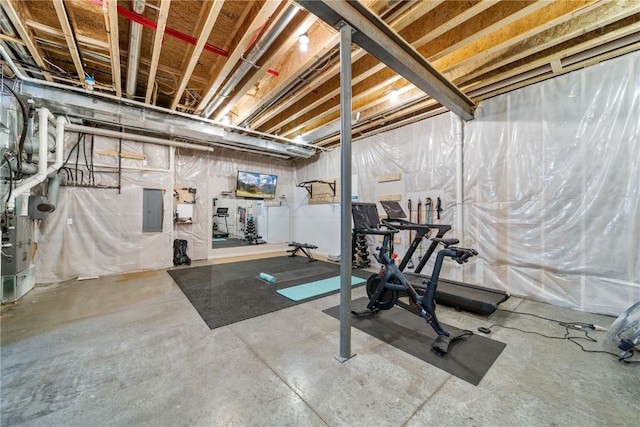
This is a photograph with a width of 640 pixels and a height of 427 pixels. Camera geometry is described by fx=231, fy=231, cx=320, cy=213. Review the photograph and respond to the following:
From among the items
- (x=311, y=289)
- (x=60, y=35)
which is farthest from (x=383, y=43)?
(x=60, y=35)

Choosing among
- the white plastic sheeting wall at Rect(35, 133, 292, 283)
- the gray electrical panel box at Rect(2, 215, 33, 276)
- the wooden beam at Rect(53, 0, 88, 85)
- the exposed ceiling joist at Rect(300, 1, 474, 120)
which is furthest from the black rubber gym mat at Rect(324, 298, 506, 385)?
the white plastic sheeting wall at Rect(35, 133, 292, 283)

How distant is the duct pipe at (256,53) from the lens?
2395mm

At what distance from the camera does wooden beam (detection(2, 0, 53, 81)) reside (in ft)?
7.69

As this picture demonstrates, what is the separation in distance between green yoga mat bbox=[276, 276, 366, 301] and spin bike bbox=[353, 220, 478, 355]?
38.6 inches

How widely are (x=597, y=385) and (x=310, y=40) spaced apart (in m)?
4.38

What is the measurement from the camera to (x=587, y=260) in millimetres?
3113

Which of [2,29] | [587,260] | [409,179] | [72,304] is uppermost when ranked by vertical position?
[2,29]

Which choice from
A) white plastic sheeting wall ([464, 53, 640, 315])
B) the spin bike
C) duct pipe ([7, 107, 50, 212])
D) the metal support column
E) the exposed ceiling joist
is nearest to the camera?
the exposed ceiling joist

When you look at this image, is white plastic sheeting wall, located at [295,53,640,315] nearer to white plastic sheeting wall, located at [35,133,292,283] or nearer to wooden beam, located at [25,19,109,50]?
wooden beam, located at [25,19,109,50]

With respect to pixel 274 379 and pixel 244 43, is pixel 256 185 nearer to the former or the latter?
pixel 244 43

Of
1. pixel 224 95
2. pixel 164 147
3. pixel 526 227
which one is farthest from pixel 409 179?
pixel 164 147

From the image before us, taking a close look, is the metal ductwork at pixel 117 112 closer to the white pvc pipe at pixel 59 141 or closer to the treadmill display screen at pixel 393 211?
the white pvc pipe at pixel 59 141

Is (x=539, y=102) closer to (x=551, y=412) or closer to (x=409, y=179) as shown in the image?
(x=409, y=179)

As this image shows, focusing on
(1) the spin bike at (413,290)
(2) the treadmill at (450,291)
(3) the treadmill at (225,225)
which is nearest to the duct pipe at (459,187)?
(2) the treadmill at (450,291)
